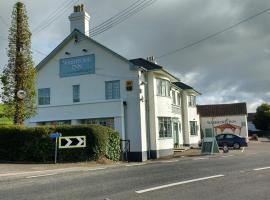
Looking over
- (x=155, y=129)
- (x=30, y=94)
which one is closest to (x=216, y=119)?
(x=155, y=129)

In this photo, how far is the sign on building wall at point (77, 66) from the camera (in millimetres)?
32812

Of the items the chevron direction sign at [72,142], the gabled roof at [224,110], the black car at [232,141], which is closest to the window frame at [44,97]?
the chevron direction sign at [72,142]

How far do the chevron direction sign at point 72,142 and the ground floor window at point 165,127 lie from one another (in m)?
10.7

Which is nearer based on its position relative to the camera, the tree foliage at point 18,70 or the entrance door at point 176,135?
the tree foliage at point 18,70

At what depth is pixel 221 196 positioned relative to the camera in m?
10.1

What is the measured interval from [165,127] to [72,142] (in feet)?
39.7

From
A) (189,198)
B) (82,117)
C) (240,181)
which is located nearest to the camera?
(189,198)

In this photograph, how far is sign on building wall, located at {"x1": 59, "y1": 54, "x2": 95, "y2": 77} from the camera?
32.8 m

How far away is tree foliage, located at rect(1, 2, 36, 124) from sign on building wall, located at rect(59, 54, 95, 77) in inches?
206

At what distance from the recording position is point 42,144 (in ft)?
77.8

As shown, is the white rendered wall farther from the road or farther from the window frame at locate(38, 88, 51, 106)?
the road

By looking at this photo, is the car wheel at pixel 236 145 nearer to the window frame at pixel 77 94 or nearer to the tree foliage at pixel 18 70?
the window frame at pixel 77 94

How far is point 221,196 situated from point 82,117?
22.8 meters

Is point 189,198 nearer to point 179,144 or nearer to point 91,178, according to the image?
point 91,178
